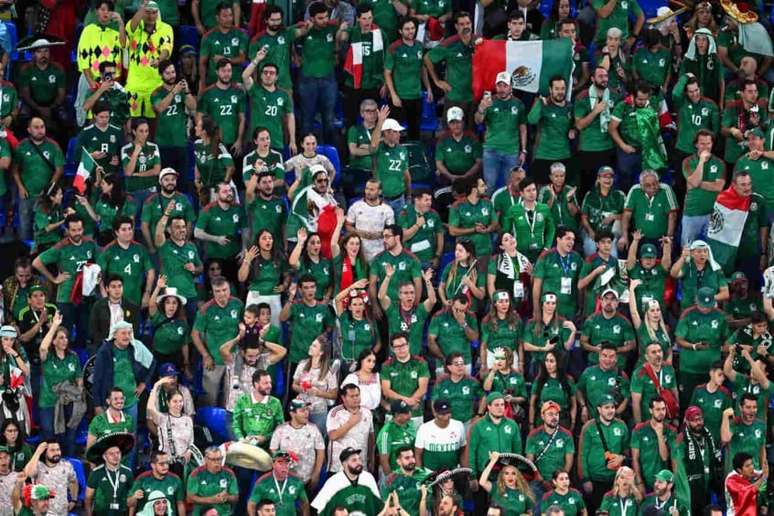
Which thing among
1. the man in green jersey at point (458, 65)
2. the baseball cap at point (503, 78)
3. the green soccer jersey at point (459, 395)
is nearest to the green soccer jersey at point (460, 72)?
the man in green jersey at point (458, 65)

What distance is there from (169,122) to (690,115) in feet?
17.7

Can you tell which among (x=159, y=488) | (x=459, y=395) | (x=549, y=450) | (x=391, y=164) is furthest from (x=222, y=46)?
(x=549, y=450)

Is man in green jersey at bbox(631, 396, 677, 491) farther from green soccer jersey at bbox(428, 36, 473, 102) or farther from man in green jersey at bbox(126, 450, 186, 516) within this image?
green soccer jersey at bbox(428, 36, 473, 102)

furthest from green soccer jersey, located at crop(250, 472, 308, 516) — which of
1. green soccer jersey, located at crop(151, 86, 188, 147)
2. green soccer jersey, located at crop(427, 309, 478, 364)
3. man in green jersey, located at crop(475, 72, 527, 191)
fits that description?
green soccer jersey, located at crop(151, 86, 188, 147)

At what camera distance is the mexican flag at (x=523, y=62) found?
25.0 meters

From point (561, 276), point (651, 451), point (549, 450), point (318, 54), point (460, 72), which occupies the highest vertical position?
point (318, 54)

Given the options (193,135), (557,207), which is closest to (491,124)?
(557,207)

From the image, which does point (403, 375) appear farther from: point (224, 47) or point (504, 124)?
point (224, 47)

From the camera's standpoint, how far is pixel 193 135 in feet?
81.3

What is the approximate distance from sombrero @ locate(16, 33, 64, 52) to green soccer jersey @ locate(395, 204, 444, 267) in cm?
419

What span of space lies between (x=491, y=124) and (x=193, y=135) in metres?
3.09

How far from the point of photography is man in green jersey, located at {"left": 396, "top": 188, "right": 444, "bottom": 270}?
2348cm

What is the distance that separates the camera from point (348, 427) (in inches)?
845

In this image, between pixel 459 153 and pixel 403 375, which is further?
pixel 459 153
